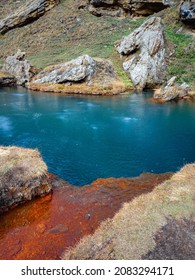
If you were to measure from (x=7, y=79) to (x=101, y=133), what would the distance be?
3271 centimetres

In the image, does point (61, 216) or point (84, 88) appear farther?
point (84, 88)

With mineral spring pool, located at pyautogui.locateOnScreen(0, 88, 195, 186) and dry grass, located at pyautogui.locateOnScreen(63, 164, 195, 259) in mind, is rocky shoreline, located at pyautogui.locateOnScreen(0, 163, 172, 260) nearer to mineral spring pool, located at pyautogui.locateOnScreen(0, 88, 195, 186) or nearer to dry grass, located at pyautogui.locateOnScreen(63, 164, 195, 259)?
dry grass, located at pyautogui.locateOnScreen(63, 164, 195, 259)

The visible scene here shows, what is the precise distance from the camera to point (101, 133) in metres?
21.3

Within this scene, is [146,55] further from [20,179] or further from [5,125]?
[20,179]

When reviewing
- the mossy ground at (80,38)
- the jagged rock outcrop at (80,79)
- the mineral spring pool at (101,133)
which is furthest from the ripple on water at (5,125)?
the mossy ground at (80,38)

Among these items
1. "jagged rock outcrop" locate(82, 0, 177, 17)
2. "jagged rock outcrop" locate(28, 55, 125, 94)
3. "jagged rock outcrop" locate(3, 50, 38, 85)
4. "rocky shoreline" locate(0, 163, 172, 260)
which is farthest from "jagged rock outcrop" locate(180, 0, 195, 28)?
"rocky shoreline" locate(0, 163, 172, 260)

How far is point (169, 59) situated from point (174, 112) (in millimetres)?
20830

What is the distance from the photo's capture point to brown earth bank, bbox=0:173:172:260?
27.1 feet

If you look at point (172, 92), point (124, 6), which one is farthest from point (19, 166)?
point (124, 6)

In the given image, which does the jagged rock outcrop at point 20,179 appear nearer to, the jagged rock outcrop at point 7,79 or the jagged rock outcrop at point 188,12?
the jagged rock outcrop at point 7,79

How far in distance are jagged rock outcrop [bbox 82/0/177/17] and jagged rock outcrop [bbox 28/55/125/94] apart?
3301cm

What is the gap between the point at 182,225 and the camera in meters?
7.95

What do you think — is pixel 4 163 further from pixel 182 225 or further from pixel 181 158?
pixel 181 158

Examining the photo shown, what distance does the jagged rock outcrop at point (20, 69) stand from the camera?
→ 44469mm
